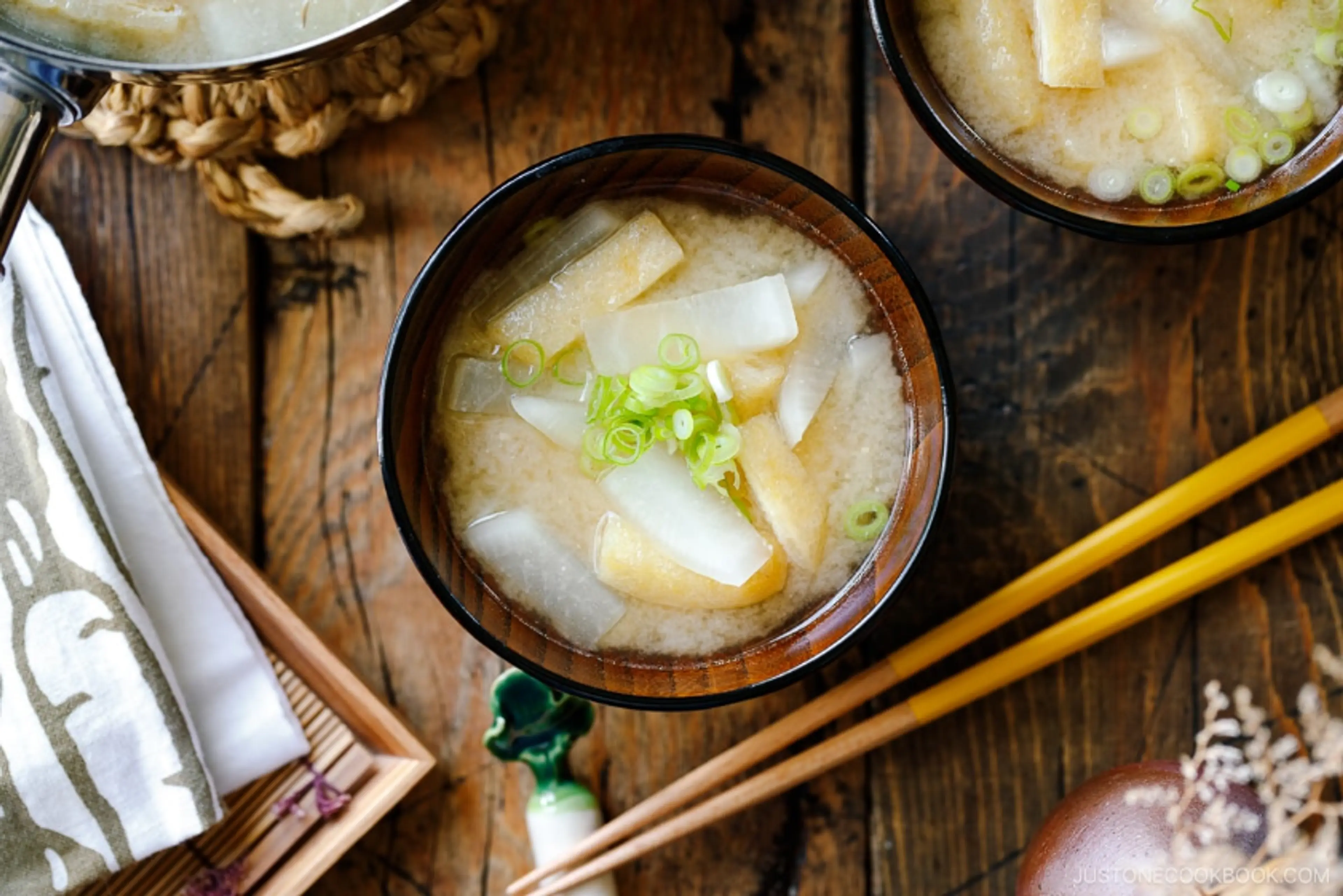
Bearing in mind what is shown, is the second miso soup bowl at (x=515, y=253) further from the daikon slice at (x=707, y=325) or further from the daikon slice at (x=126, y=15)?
the daikon slice at (x=126, y=15)

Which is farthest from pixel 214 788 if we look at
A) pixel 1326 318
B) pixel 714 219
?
pixel 1326 318

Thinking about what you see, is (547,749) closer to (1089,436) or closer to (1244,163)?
(1089,436)

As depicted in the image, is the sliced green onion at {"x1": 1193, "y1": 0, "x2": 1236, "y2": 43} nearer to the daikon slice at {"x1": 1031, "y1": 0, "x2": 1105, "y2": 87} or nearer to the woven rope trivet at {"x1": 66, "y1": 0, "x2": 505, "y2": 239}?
the daikon slice at {"x1": 1031, "y1": 0, "x2": 1105, "y2": 87}

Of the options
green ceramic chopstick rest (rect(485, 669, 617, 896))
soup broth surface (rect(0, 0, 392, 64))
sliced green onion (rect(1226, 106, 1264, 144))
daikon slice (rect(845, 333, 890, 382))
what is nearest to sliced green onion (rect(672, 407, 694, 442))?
daikon slice (rect(845, 333, 890, 382))

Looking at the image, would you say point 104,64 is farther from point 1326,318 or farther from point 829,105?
point 1326,318

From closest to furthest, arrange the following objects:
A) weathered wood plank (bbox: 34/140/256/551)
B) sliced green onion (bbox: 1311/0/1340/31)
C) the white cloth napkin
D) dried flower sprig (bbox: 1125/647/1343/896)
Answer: dried flower sprig (bbox: 1125/647/1343/896)
sliced green onion (bbox: 1311/0/1340/31)
the white cloth napkin
weathered wood plank (bbox: 34/140/256/551)
